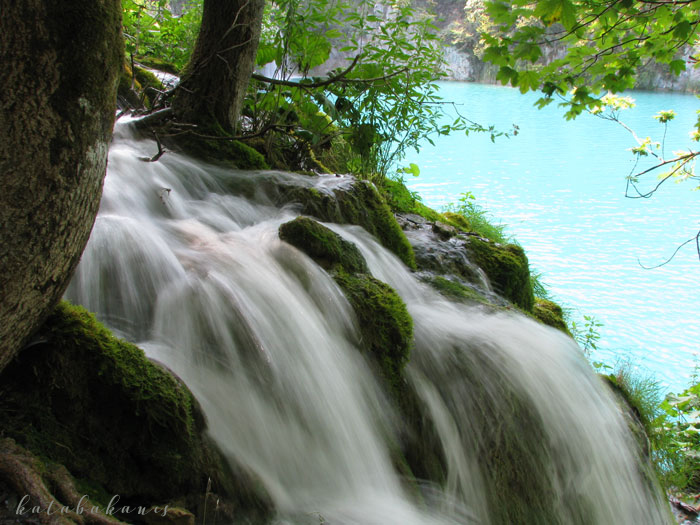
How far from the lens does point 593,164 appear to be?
16.6 meters

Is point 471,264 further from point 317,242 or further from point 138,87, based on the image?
point 138,87

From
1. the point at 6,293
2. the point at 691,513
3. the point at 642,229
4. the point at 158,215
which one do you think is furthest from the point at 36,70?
the point at 642,229

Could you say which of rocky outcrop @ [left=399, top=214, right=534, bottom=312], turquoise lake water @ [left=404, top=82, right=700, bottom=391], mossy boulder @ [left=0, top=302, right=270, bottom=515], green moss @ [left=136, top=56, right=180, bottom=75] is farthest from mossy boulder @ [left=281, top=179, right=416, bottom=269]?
turquoise lake water @ [left=404, top=82, right=700, bottom=391]

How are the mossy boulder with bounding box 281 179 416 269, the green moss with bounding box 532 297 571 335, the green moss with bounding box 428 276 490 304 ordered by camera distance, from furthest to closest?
the green moss with bounding box 532 297 571 335 → the mossy boulder with bounding box 281 179 416 269 → the green moss with bounding box 428 276 490 304

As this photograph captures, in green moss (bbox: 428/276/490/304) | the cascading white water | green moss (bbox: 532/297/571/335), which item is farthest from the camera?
green moss (bbox: 532/297/571/335)

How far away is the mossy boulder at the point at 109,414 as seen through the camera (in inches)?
58.8

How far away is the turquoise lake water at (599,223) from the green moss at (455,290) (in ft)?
12.6

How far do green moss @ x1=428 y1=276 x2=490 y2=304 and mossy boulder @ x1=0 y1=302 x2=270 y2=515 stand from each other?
1.90 m

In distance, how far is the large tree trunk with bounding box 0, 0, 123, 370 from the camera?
125 cm

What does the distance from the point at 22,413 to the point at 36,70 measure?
2.90 ft

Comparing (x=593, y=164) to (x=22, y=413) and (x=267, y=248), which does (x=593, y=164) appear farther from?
(x=22, y=413)

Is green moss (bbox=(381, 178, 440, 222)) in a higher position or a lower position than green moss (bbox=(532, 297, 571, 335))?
higher

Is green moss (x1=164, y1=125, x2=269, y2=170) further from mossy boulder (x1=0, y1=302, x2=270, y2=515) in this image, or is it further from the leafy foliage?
mossy boulder (x1=0, y1=302, x2=270, y2=515)

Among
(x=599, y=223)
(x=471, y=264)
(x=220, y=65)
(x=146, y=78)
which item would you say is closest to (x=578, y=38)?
(x=471, y=264)
